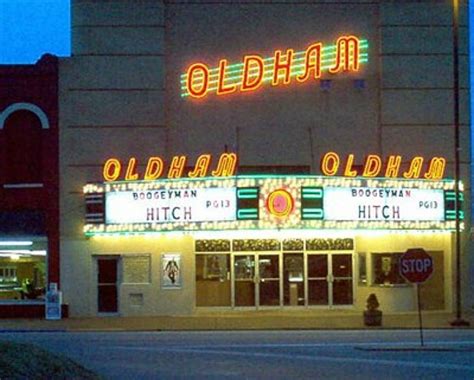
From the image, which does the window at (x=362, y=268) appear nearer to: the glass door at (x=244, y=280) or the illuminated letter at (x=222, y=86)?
the glass door at (x=244, y=280)

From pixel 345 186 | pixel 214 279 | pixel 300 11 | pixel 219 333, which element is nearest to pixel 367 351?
pixel 219 333

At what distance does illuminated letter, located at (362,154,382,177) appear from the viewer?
123 ft

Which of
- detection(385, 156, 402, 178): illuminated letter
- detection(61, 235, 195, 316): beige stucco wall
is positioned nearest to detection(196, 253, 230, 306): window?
detection(61, 235, 195, 316): beige stucco wall

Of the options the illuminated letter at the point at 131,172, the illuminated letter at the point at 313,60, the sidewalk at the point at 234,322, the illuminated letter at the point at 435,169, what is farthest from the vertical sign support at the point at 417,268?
the illuminated letter at the point at 313,60

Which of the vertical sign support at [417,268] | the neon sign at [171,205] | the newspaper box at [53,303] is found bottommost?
the newspaper box at [53,303]

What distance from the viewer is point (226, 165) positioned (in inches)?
1453

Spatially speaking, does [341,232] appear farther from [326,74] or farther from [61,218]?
[61,218]

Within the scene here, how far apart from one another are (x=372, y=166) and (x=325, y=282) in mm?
4931

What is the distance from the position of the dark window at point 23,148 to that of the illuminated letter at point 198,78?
5618 millimetres

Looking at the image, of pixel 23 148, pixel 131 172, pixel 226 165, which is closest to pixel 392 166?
pixel 226 165

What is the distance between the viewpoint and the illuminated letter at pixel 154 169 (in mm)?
37594

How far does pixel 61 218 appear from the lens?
39.4 m

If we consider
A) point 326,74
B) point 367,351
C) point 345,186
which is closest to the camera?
point 367,351

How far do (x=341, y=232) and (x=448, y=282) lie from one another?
4.62m
